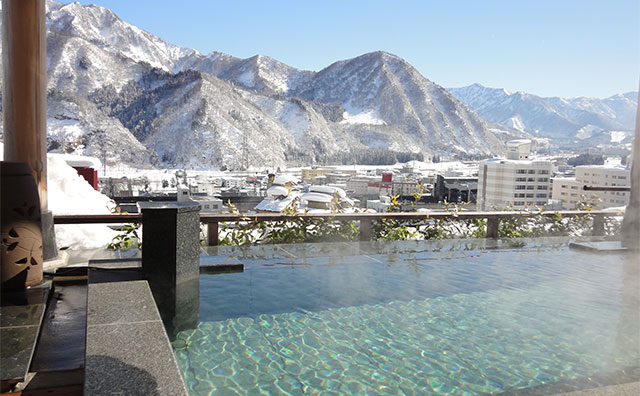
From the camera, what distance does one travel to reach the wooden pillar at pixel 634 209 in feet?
15.4

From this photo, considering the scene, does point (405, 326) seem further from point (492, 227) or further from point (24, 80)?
point (492, 227)

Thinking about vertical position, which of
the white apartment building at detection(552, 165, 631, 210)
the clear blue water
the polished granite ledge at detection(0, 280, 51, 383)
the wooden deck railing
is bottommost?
the clear blue water

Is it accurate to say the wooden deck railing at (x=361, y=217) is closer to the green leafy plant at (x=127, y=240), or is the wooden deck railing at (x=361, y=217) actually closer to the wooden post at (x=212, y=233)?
the wooden post at (x=212, y=233)

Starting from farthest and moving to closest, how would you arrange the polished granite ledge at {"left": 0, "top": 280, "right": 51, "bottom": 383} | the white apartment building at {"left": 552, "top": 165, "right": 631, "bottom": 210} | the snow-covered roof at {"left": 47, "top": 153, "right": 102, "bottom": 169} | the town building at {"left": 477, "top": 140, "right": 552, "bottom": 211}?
the town building at {"left": 477, "top": 140, "right": 552, "bottom": 211}
the snow-covered roof at {"left": 47, "top": 153, "right": 102, "bottom": 169}
the white apartment building at {"left": 552, "top": 165, "right": 631, "bottom": 210}
the polished granite ledge at {"left": 0, "top": 280, "right": 51, "bottom": 383}

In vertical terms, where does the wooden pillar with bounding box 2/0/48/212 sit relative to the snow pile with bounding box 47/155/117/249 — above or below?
above

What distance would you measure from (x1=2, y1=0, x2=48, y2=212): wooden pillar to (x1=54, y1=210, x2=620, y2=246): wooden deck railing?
0.63 metres

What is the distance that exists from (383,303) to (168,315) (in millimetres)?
1246

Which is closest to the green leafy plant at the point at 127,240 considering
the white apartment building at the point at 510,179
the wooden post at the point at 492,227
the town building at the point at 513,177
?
the wooden post at the point at 492,227

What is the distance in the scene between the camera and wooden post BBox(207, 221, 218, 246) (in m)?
4.29

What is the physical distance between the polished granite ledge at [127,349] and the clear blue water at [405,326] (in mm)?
293

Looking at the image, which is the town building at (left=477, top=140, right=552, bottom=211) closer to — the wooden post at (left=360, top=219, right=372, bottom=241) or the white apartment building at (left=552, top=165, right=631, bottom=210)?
the white apartment building at (left=552, top=165, right=631, bottom=210)

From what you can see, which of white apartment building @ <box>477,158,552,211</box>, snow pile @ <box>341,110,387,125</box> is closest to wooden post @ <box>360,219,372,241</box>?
white apartment building @ <box>477,158,552,211</box>

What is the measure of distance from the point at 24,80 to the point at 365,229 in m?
3.17

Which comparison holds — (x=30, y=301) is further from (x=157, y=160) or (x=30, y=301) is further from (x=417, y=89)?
(x=417, y=89)
